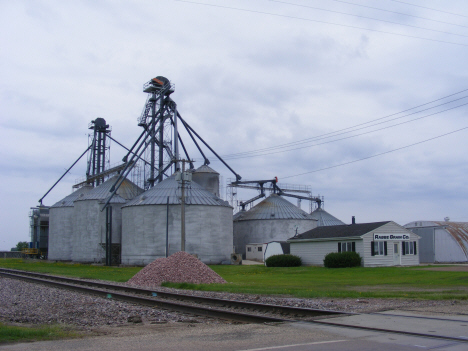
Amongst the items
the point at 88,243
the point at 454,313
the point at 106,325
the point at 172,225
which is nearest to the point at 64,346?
the point at 106,325

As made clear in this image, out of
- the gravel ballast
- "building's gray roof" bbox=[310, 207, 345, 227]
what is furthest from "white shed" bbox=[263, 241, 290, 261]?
the gravel ballast

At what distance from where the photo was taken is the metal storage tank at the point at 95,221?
65750mm

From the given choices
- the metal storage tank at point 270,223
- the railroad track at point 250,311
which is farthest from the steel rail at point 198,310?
the metal storage tank at point 270,223

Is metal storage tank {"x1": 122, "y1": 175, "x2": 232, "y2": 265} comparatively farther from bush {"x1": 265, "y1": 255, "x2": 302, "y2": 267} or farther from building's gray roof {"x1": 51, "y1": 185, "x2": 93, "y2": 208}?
building's gray roof {"x1": 51, "y1": 185, "x2": 93, "y2": 208}

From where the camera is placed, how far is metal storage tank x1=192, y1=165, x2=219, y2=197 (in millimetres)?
66625

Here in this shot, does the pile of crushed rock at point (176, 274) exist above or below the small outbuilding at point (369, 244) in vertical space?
below

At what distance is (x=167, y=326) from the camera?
1330 cm

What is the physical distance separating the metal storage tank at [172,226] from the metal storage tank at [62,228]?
69.6 ft

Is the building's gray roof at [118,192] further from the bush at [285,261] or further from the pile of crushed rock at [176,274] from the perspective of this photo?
the pile of crushed rock at [176,274]

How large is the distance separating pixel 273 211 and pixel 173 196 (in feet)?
63.3

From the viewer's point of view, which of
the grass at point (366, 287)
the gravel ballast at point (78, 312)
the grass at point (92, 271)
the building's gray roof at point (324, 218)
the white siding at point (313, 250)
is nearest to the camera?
the gravel ballast at point (78, 312)

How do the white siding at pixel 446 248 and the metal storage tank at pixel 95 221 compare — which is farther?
the metal storage tank at pixel 95 221

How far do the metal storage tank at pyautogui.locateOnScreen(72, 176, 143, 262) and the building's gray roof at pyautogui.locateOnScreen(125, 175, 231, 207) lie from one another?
8.71m

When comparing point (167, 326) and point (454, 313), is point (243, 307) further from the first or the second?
point (454, 313)
